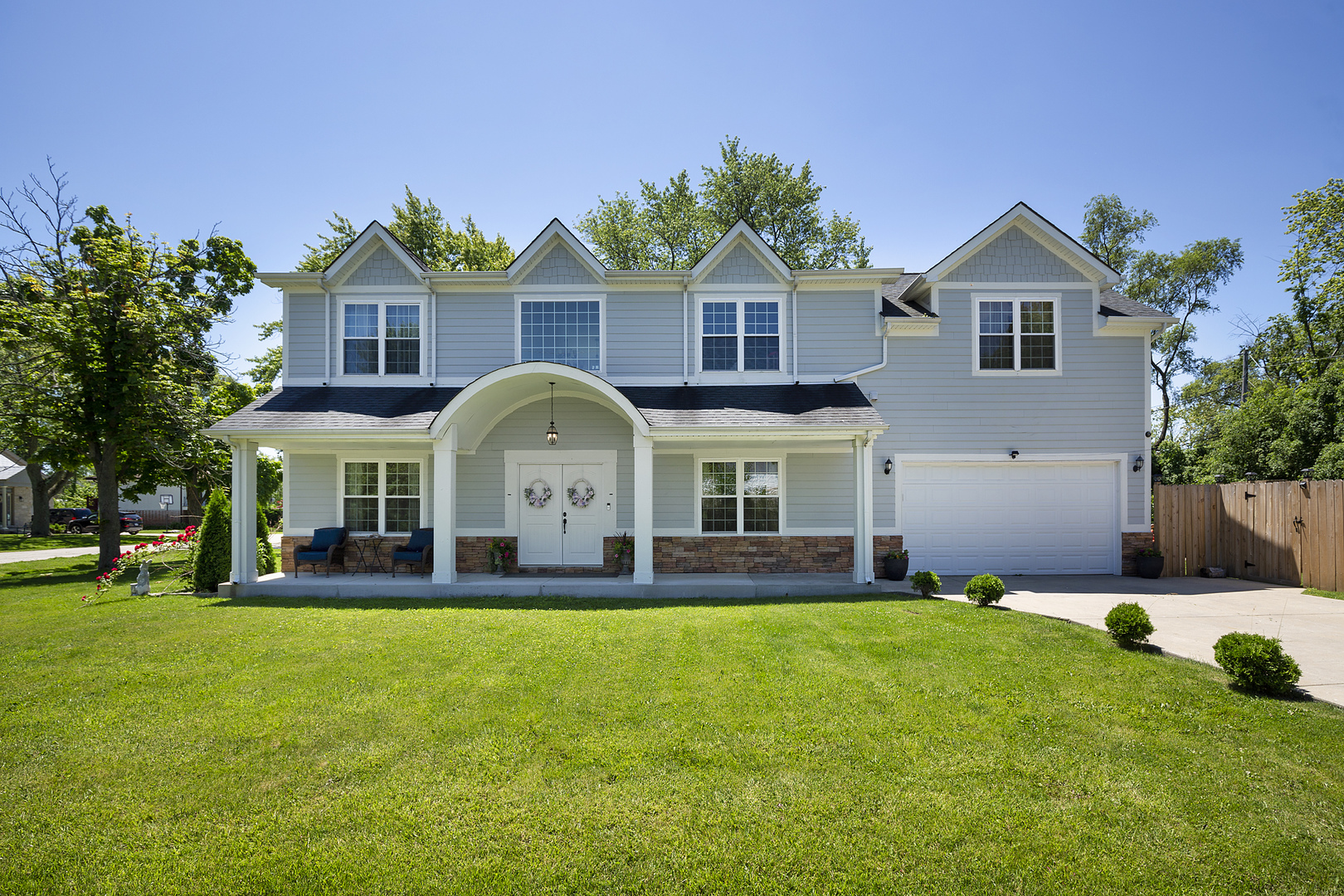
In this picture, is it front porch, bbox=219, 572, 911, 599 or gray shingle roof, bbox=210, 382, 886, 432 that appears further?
gray shingle roof, bbox=210, 382, 886, 432

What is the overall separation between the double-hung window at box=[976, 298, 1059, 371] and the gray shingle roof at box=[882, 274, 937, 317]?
122cm

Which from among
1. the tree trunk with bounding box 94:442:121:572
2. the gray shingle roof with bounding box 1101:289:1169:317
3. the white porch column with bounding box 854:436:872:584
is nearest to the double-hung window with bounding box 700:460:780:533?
the white porch column with bounding box 854:436:872:584

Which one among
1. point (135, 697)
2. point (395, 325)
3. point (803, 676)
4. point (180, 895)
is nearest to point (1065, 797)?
point (803, 676)

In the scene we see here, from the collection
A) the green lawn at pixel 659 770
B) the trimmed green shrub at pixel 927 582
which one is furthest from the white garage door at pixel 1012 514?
the green lawn at pixel 659 770

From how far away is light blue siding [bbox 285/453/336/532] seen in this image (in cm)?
1199

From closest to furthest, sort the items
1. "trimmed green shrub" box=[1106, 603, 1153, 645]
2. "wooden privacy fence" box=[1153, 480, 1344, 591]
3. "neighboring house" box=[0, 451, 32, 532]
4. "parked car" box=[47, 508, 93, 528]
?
"trimmed green shrub" box=[1106, 603, 1153, 645]
"wooden privacy fence" box=[1153, 480, 1344, 591]
"neighboring house" box=[0, 451, 32, 532]
"parked car" box=[47, 508, 93, 528]

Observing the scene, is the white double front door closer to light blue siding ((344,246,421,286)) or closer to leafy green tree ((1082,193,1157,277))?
light blue siding ((344,246,421,286))

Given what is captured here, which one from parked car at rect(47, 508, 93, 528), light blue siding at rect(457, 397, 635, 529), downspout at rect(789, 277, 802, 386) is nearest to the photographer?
light blue siding at rect(457, 397, 635, 529)

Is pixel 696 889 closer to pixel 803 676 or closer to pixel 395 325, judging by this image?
pixel 803 676

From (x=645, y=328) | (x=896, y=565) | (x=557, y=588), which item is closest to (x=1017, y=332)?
(x=896, y=565)

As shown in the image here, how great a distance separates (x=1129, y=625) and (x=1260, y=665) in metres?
1.35

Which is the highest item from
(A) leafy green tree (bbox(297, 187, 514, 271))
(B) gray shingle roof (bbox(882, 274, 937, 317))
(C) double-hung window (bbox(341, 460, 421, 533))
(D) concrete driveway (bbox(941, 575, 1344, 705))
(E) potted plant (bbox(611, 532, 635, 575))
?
(A) leafy green tree (bbox(297, 187, 514, 271))

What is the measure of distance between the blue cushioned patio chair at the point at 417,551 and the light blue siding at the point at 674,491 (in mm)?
4388

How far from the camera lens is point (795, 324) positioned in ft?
40.0
